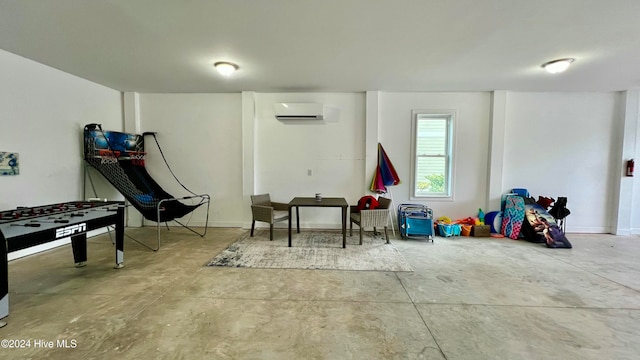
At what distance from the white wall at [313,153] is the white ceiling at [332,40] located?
671mm

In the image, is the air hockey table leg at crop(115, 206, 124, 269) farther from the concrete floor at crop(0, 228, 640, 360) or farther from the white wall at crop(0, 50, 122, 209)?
the white wall at crop(0, 50, 122, 209)

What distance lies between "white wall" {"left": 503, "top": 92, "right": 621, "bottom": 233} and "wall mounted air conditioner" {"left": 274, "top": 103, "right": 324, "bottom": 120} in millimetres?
3604

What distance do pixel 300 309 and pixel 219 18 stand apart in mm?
2782

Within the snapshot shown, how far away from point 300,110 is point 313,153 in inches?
33.5

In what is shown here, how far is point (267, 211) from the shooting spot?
13.1 ft

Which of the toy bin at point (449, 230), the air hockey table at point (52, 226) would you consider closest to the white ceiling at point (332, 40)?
the air hockey table at point (52, 226)

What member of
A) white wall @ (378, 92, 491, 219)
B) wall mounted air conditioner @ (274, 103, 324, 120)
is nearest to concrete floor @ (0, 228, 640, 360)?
white wall @ (378, 92, 491, 219)

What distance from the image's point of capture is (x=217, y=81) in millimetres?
4160

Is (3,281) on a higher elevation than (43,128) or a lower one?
lower

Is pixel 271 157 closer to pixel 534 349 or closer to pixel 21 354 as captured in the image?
pixel 21 354

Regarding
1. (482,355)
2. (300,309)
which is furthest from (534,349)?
(300,309)

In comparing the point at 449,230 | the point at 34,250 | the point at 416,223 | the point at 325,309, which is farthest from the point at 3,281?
the point at 449,230

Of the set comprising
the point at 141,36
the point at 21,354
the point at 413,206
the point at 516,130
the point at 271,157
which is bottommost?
the point at 21,354

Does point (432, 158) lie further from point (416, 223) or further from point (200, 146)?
point (200, 146)
